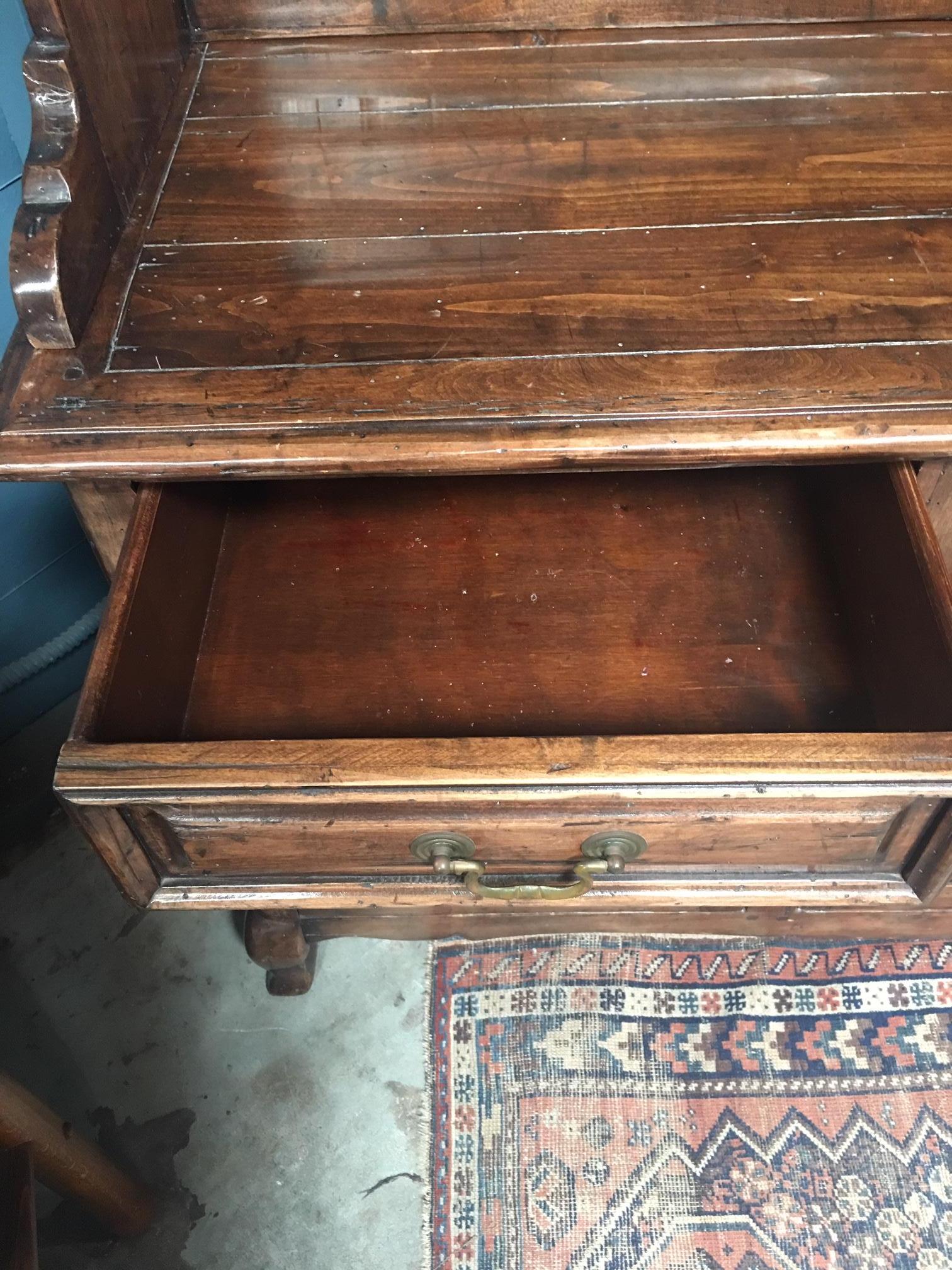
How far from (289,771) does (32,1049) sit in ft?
2.37

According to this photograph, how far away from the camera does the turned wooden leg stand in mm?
1022

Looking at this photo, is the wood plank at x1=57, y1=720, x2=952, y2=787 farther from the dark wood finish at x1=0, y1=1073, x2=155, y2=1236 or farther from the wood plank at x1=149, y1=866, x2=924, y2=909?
the dark wood finish at x1=0, y1=1073, x2=155, y2=1236

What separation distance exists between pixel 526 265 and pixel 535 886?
49 cm

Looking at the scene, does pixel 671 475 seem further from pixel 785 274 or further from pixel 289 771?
pixel 289 771

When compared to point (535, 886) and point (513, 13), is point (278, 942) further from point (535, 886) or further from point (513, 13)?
point (513, 13)

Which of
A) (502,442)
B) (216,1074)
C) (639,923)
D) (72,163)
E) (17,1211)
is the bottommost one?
(216,1074)

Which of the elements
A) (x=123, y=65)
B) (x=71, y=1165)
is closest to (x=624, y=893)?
(x=71, y=1165)

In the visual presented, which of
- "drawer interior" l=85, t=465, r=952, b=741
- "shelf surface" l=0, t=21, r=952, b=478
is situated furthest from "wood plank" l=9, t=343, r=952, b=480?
"drawer interior" l=85, t=465, r=952, b=741

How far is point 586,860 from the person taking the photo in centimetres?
79

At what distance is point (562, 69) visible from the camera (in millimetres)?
977

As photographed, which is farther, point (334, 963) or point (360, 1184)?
point (334, 963)

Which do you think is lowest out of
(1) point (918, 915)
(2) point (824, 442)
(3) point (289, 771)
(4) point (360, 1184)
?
(4) point (360, 1184)

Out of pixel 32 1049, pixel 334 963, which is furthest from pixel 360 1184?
pixel 32 1049

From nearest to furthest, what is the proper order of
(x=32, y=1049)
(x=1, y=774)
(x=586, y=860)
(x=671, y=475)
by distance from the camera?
(x=586, y=860) → (x=671, y=475) → (x=32, y=1049) → (x=1, y=774)
